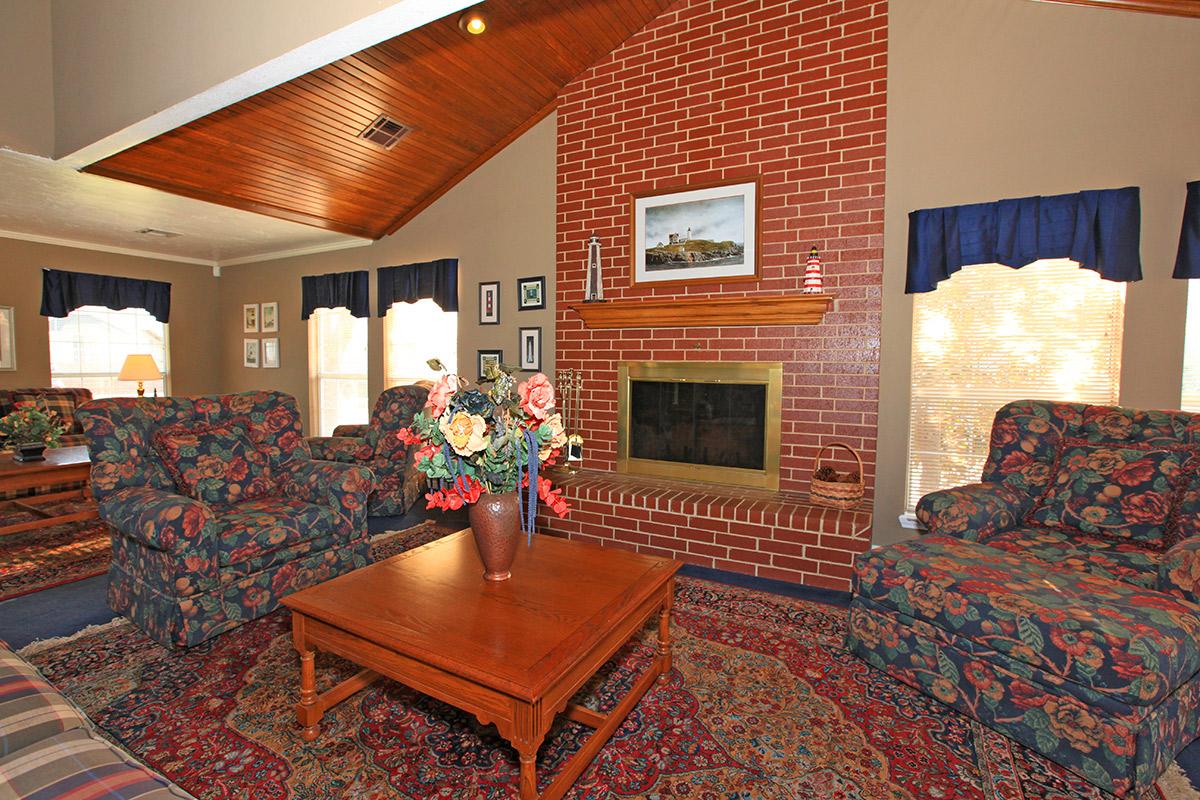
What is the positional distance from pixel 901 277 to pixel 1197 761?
2.38m

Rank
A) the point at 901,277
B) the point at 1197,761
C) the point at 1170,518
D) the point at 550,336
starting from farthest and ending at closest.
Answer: the point at 550,336 < the point at 901,277 < the point at 1170,518 < the point at 1197,761

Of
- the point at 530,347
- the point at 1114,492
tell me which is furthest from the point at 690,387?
the point at 1114,492

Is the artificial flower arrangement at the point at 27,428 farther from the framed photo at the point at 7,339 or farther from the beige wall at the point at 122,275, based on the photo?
the beige wall at the point at 122,275

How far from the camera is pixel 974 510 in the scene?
239cm

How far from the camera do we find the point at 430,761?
1704mm

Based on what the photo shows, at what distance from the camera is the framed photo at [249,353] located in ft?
22.7

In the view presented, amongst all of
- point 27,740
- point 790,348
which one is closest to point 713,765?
point 27,740

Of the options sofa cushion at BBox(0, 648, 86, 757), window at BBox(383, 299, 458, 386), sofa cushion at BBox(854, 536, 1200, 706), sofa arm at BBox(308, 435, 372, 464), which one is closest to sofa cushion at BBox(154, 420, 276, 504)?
sofa arm at BBox(308, 435, 372, 464)

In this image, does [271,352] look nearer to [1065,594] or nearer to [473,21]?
[473,21]

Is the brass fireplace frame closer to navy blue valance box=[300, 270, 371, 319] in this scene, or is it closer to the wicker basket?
the wicker basket

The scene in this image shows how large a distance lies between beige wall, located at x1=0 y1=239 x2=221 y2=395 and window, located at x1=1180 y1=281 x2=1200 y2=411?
29.4ft

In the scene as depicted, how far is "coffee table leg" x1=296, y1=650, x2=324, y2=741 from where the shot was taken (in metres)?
1.78

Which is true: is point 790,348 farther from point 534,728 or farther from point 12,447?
point 12,447

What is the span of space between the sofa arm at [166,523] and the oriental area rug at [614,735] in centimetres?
43
